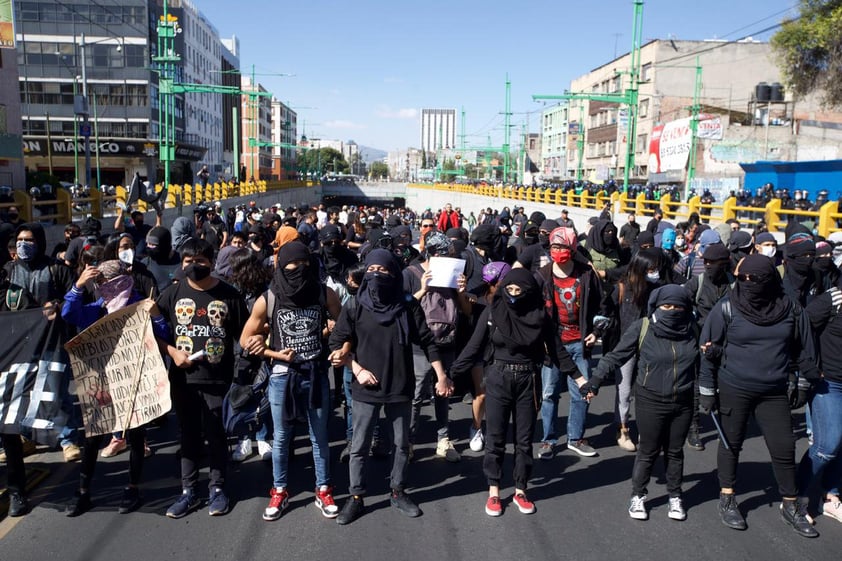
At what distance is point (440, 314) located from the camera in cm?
582

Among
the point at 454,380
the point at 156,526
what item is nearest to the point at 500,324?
the point at 454,380

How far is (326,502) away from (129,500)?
4.59 ft

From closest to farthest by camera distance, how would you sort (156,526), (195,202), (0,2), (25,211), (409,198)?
(156,526), (25,211), (0,2), (195,202), (409,198)

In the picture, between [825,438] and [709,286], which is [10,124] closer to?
[709,286]

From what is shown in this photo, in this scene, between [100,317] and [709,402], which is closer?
[709,402]

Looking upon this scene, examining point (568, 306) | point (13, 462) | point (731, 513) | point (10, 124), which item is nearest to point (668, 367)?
point (731, 513)

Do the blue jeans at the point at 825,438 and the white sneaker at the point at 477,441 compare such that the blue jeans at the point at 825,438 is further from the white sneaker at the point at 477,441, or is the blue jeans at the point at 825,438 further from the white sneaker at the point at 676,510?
the white sneaker at the point at 477,441

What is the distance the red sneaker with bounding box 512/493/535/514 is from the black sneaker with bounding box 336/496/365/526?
1.12 m

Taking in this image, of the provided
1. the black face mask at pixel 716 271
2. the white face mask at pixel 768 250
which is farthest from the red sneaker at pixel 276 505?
the white face mask at pixel 768 250

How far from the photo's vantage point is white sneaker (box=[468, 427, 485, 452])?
6.34 meters

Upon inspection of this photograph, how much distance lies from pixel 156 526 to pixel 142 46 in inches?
2529

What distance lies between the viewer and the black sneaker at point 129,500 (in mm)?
4988

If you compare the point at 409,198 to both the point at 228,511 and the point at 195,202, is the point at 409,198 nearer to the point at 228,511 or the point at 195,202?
the point at 195,202

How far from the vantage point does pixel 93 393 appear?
4.99 meters
